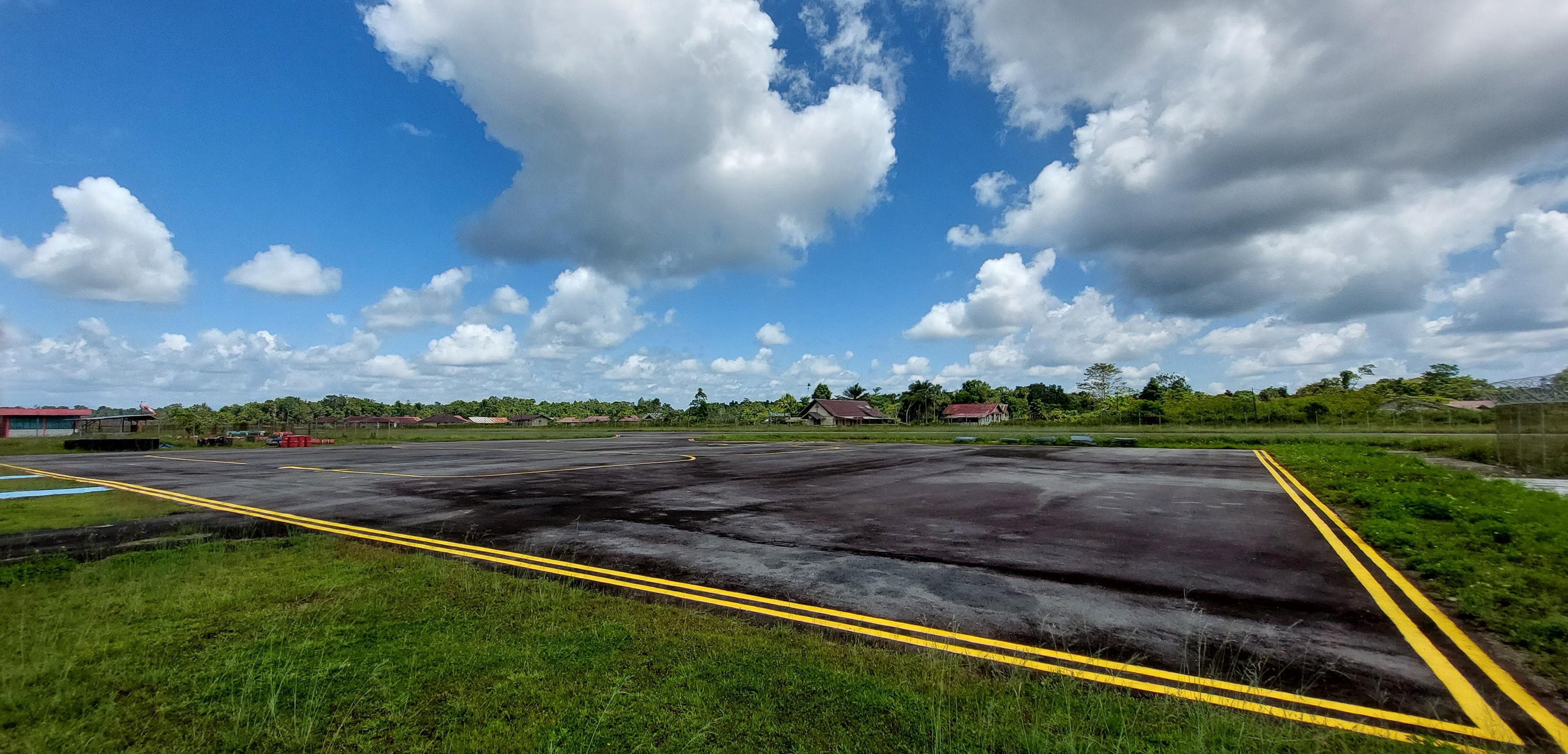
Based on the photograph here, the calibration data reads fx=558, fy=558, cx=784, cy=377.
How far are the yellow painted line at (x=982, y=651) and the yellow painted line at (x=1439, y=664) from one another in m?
0.15

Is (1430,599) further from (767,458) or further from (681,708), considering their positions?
(767,458)

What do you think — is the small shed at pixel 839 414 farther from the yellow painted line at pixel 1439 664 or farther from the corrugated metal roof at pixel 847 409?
the yellow painted line at pixel 1439 664

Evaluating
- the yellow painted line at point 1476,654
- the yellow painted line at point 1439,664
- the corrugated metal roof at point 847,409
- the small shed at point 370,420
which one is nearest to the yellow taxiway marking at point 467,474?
the yellow painted line at point 1439,664

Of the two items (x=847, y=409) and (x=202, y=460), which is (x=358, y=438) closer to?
(x=202, y=460)

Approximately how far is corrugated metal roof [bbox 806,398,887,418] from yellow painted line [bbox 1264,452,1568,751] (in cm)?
7859

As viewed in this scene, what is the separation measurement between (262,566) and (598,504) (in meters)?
5.15

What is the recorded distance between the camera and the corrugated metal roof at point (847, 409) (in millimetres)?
86375

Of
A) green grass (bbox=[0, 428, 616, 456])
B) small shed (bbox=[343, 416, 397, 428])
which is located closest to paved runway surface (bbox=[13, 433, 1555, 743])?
green grass (bbox=[0, 428, 616, 456])

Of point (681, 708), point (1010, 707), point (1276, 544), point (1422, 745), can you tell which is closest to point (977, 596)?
point (1010, 707)

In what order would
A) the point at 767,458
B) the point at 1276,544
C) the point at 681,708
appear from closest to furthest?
the point at 681,708 < the point at 1276,544 < the point at 767,458

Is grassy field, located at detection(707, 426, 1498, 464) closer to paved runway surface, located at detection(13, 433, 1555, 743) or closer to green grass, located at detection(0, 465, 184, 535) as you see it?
paved runway surface, located at detection(13, 433, 1555, 743)

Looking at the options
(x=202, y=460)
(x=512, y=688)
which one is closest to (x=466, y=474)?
(x=512, y=688)

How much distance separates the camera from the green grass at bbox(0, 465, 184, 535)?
8781 mm

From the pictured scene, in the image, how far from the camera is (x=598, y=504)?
10875 mm
